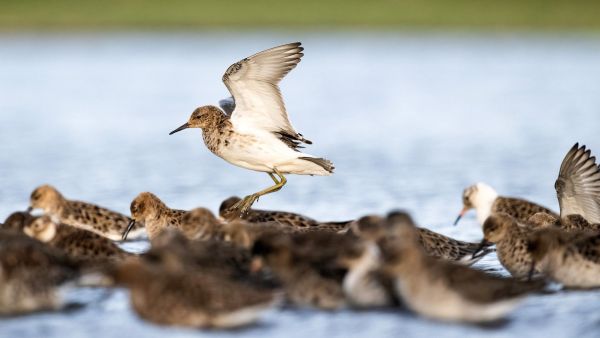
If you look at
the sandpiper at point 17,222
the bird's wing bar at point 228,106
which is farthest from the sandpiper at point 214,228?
the bird's wing bar at point 228,106

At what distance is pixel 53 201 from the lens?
33.8 feet

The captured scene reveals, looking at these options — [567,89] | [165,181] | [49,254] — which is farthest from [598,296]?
[567,89]

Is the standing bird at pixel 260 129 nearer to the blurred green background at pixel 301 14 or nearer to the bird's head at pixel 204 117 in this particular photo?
the bird's head at pixel 204 117

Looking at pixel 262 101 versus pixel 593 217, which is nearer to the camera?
Answer: pixel 593 217

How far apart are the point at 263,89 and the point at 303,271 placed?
3.46 meters

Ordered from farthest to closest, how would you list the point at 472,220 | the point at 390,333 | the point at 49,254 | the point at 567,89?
the point at 567,89, the point at 472,220, the point at 49,254, the point at 390,333

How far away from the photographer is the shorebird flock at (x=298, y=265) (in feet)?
23.0

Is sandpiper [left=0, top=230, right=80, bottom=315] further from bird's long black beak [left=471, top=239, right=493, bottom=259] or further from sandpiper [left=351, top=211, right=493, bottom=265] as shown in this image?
bird's long black beak [left=471, top=239, right=493, bottom=259]

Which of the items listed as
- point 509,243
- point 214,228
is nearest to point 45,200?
point 214,228

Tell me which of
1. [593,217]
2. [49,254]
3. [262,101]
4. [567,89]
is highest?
[567,89]

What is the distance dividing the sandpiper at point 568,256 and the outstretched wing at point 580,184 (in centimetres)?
190

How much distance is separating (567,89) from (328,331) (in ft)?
67.0

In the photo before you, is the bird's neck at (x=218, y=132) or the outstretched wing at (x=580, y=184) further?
the bird's neck at (x=218, y=132)

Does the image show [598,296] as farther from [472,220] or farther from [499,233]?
[472,220]
